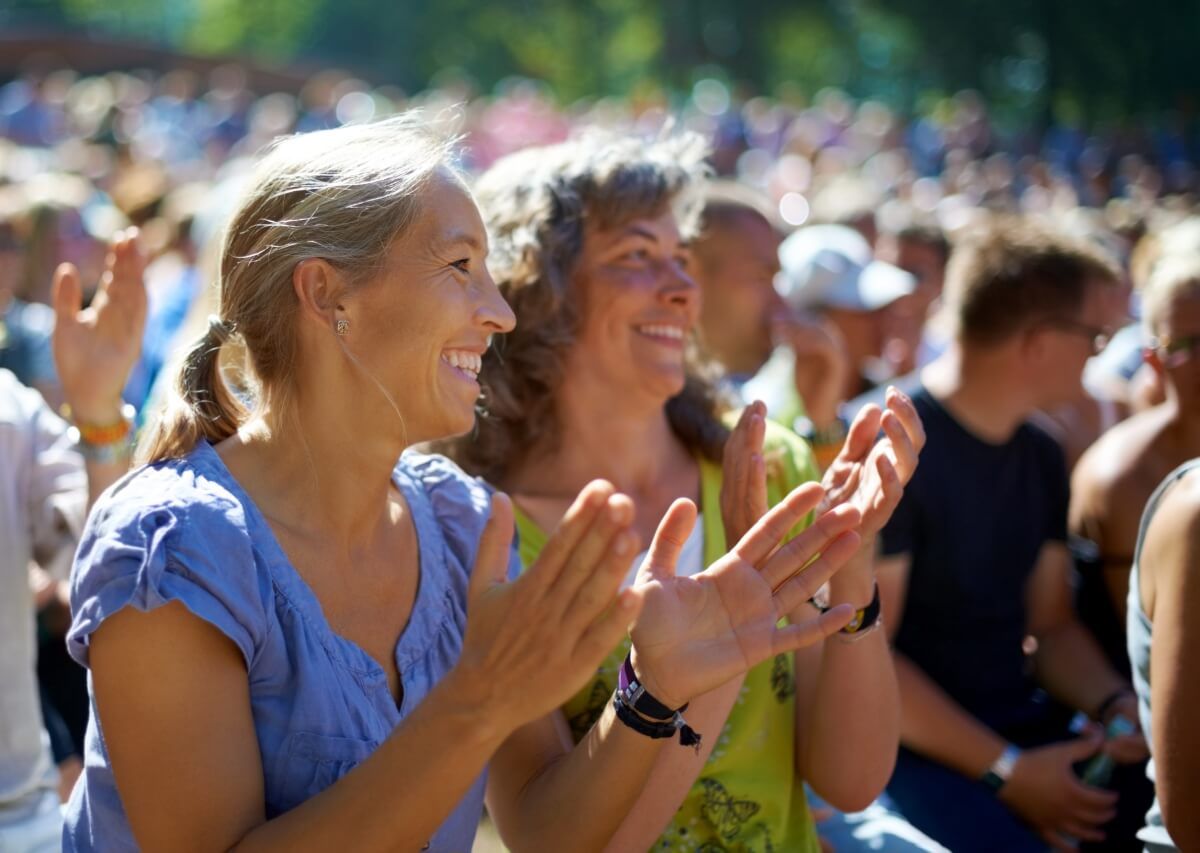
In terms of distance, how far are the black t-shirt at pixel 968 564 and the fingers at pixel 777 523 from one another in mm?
1590

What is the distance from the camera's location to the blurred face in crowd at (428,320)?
192cm

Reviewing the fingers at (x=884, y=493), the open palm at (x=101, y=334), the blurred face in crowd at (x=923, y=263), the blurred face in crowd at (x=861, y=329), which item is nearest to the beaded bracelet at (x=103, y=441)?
the open palm at (x=101, y=334)

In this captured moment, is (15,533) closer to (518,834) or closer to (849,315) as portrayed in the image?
(518,834)

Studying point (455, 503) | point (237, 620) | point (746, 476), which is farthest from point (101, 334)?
point (746, 476)

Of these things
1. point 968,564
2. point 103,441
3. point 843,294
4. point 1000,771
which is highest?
point 103,441

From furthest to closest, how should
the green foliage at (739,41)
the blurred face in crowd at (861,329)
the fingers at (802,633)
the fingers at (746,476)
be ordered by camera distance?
the green foliage at (739,41), the blurred face in crowd at (861,329), the fingers at (746,476), the fingers at (802,633)

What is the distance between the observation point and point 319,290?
193cm

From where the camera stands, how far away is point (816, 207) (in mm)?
7367

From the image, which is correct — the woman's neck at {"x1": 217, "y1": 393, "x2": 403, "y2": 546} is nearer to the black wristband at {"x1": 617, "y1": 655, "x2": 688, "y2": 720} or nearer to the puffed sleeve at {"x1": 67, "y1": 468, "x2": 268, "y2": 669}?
the puffed sleeve at {"x1": 67, "y1": 468, "x2": 268, "y2": 669}

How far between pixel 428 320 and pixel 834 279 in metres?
3.40

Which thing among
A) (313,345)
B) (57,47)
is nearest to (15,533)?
(313,345)

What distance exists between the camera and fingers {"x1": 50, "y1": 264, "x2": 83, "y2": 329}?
2693mm

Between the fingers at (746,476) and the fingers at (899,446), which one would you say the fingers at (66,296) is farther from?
the fingers at (899,446)

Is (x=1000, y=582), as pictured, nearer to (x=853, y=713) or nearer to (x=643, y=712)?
(x=853, y=713)
